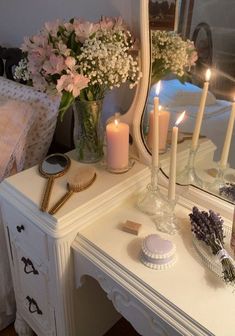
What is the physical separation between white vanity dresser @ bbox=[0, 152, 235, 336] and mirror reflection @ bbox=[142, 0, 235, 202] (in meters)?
0.10

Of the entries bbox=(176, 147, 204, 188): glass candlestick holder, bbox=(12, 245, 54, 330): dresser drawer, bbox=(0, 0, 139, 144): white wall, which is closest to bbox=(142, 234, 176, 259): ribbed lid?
bbox=(176, 147, 204, 188): glass candlestick holder

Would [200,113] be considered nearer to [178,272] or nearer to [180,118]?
[180,118]

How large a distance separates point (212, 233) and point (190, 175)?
8.7 inches

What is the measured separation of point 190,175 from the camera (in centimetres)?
105

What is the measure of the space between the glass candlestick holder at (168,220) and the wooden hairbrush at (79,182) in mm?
232

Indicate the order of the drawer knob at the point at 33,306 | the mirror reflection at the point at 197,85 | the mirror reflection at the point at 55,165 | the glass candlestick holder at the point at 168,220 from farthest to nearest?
1. the drawer knob at the point at 33,306
2. the mirror reflection at the point at 55,165
3. the glass candlestick holder at the point at 168,220
4. the mirror reflection at the point at 197,85

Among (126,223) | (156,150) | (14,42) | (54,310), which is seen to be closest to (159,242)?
(126,223)

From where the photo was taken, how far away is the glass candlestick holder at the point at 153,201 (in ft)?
3.40

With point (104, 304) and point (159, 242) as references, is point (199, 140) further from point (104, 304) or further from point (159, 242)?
point (104, 304)

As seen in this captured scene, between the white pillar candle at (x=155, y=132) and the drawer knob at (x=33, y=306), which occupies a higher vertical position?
the white pillar candle at (x=155, y=132)

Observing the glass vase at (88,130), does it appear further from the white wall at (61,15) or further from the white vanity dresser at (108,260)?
the white wall at (61,15)

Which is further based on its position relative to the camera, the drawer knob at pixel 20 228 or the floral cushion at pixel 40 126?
the floral cushion at pixel 40 126

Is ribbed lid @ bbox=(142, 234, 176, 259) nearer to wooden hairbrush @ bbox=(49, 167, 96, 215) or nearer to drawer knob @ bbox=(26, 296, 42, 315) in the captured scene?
wooden hairbrush @ bbox=(49, 167, 96, 215)

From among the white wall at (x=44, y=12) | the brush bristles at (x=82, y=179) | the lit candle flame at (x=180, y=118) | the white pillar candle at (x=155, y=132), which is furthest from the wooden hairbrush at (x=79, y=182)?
the white wall at (x=44, y=12)
